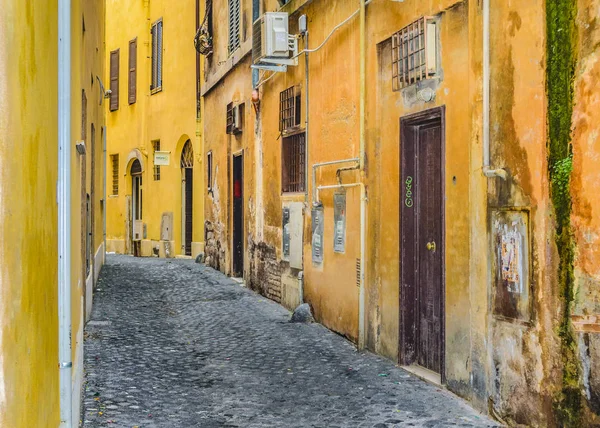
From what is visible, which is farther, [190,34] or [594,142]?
[190,34]

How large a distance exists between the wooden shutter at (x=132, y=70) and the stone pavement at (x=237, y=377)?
1348cm

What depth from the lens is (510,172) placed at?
5.20 m

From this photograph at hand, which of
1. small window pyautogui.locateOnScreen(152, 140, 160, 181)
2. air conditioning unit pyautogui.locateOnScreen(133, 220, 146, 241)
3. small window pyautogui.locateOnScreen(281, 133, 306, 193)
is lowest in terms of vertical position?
air conditioning unit pyautogui.locateOnScreen(133, 220, 146, 241)

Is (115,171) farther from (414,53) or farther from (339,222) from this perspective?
(414,53)

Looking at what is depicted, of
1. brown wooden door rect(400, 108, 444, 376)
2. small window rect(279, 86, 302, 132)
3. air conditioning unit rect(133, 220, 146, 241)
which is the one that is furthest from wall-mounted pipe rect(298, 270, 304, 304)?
air conditioning unit rect(133, 220, 146, 241)

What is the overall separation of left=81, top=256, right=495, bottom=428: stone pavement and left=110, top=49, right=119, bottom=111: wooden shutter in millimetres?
14759

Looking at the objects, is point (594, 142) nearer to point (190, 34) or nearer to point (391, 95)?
point (391, 95)

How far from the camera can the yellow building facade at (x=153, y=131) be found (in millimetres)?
19906

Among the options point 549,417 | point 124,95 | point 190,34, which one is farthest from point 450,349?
point 124,95

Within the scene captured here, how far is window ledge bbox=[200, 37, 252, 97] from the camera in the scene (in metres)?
13.5

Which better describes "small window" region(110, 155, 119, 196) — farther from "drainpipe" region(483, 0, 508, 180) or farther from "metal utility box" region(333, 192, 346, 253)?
"drainpipe" region(483, 0, 508, 180)

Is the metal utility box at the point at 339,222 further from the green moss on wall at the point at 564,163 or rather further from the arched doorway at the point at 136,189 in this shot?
the arched doorway at the point at 136,189

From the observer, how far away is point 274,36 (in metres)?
10.2

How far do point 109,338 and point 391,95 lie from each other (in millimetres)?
4092
